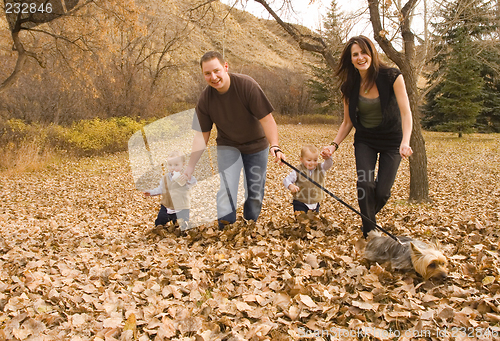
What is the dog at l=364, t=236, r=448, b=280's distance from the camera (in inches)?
108

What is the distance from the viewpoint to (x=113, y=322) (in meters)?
2.48

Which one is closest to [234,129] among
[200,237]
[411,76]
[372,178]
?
[200,237]

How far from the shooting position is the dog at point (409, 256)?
274 cm

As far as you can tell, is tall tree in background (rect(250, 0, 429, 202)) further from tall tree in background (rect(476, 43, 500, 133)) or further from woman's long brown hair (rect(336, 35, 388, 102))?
tall tree in background (rect(476, 43, 500, 133))

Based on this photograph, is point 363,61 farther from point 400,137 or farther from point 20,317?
point 20,317

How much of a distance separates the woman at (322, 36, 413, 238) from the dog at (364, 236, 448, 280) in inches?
19.9

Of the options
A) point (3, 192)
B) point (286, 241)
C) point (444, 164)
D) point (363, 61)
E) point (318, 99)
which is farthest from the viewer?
point (318, 99)

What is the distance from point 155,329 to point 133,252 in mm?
1752

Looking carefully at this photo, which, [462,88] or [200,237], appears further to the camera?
[462,88]

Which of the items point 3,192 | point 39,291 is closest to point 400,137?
point 39,291

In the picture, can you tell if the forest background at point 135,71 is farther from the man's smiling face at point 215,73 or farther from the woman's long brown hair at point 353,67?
the man's smiling face at point 215,73

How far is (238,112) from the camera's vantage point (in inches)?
A: 163

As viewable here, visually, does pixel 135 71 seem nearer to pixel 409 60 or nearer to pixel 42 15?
pixel 42 15

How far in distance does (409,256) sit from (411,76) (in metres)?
5.42
